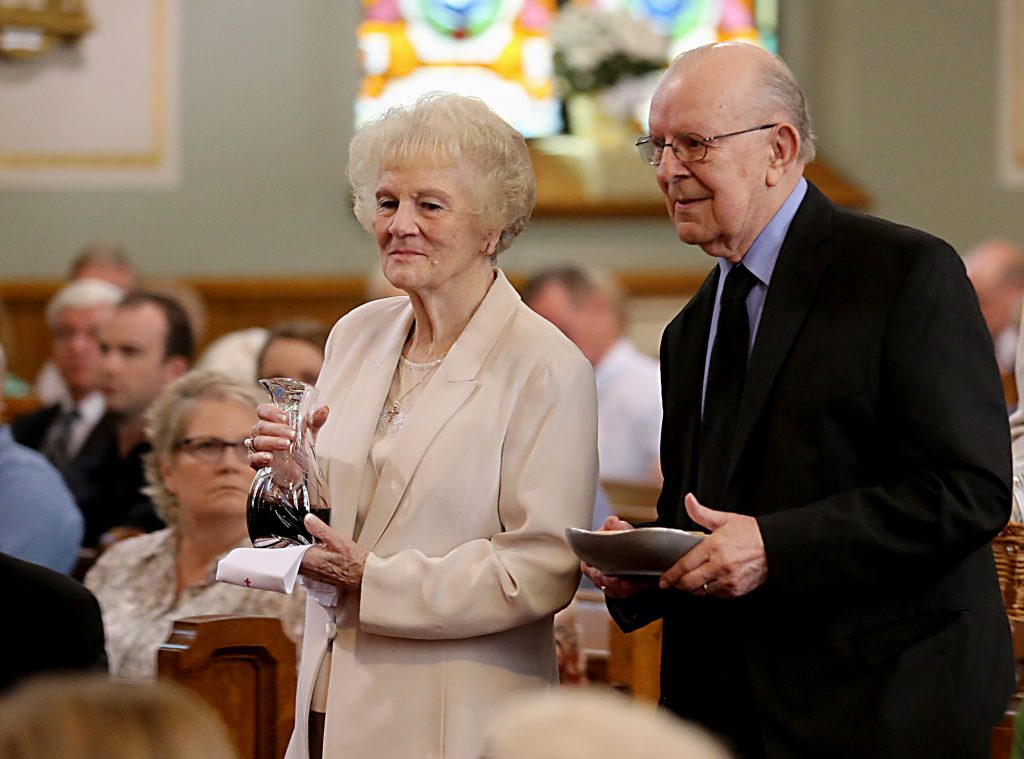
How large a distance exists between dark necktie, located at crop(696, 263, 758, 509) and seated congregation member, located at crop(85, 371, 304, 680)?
5.80 ft

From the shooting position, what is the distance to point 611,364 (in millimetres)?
7434

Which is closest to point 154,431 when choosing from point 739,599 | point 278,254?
point 739,599

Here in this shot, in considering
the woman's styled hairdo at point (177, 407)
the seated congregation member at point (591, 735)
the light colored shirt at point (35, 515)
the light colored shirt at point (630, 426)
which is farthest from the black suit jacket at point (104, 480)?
the seated congregation member at point (591, 735)

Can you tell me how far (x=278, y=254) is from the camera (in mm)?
9695

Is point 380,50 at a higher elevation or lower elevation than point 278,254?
higher

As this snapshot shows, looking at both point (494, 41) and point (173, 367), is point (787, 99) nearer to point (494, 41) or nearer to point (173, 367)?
point (173, 367)

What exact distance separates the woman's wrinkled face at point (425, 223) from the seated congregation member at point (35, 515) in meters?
1.92

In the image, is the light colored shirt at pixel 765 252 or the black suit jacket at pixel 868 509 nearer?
the black suit jacket at pixel 868 509

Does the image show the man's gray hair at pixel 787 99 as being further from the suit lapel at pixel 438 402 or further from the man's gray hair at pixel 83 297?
the man's gray hair at pixel 83 297

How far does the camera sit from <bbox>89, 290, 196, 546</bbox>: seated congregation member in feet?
19.0

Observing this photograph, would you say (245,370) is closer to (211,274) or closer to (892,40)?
(211,274)

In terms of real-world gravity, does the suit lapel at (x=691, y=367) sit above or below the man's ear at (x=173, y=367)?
above

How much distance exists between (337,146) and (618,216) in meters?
1.78

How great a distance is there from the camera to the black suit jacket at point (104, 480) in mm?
5730
